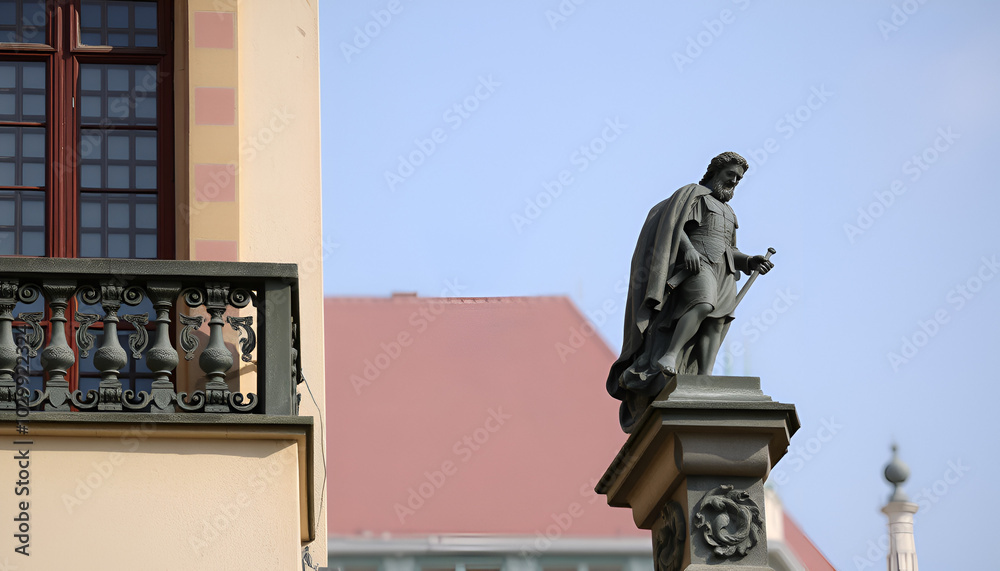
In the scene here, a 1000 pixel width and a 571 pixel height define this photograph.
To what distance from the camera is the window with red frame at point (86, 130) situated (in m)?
10.2

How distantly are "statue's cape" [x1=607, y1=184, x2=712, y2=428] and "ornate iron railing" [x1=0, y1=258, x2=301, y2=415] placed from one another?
232cm

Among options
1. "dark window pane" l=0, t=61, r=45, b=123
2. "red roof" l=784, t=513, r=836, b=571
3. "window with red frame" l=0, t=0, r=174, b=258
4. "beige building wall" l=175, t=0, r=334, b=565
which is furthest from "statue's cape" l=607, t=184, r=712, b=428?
"red roof" l=784, t=513, r=836, b=571

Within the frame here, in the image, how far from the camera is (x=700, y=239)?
9.91m

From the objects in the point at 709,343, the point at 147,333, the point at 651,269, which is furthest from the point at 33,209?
the point at 709,343

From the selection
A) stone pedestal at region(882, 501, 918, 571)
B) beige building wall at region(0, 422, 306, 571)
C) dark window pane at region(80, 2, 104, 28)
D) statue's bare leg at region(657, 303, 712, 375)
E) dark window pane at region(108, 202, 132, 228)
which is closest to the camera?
beige building wall at region(0, 422, 306, 571)

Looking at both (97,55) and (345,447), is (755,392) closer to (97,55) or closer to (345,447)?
(97,55)

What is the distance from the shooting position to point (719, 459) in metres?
9.20

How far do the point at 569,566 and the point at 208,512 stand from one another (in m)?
17.6

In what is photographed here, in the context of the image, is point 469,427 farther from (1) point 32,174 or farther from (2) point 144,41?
(1) point 32,174

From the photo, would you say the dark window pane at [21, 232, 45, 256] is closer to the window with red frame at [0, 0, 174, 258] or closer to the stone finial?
the window with red frame at [0, 0, 174, 258]

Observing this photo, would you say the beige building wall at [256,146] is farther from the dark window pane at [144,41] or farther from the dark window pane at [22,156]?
the dark window pane at [22,156]

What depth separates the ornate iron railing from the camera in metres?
8.35

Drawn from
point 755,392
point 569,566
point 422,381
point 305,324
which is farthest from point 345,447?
point 755,392

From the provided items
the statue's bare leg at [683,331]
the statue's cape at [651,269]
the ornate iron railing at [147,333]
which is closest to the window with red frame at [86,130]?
the ornate iron railing at [147,333]
